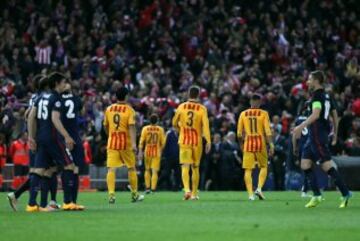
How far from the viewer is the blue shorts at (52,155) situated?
19.3 meters

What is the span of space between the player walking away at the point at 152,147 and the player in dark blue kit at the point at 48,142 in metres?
11.1

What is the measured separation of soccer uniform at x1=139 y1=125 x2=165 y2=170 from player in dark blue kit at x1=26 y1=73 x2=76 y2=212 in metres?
11.3

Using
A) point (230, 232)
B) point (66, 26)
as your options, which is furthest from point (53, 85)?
point (66, 26)

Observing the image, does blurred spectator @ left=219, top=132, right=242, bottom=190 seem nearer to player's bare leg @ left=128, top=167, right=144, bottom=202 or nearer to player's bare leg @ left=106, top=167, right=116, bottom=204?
player's bare leg @ left=128, top=167, right=144, bottom=202

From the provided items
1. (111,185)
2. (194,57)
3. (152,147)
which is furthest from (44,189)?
(194,57)

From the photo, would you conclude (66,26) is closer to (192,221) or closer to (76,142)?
(76,142)

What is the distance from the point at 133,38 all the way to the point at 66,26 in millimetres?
2372

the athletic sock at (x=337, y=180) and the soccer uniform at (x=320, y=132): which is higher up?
the soccer uniform at (x=320, y=132)

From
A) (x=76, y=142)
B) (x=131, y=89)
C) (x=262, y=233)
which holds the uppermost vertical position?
(x=131, y=89)

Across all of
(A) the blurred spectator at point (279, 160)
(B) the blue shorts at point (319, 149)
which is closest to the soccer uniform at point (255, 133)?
(B) the blue shorts at point (319, 149)

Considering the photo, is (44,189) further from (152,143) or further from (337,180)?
(152,143)

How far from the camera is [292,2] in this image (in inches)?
1741

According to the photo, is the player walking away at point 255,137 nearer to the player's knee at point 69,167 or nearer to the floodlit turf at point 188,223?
the floodlit turf at point 188,223

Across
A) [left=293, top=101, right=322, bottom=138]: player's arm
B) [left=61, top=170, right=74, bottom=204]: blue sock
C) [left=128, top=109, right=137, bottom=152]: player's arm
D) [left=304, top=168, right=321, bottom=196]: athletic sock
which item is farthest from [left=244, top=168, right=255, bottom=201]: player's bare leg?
[left=61, top=170, right=74, bottom=204]: blue sock
